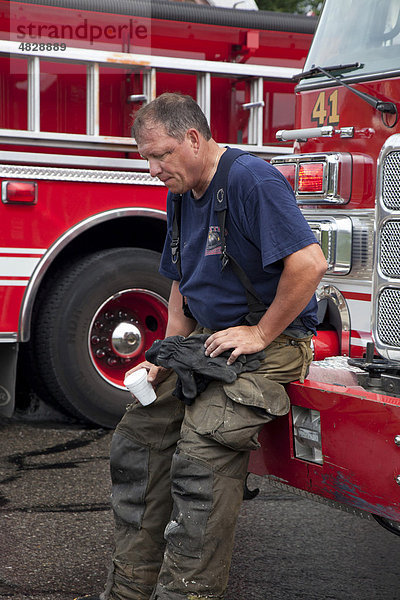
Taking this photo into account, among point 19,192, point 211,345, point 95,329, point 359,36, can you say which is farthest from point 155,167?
point 95,329

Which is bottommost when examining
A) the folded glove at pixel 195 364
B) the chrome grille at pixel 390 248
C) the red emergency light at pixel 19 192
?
the folded glove at pixel 195 364

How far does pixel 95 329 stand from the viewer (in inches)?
202

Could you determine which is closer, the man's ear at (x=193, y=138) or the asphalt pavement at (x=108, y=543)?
the man's ear at (x=193, y=138)

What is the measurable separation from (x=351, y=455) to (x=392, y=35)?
1548 millimetres

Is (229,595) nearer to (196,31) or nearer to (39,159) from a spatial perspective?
(39,159)

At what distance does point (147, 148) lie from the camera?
2.71 meters

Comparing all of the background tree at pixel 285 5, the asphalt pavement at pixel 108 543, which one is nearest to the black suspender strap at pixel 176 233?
the asphalt pavement at pixel 108 543

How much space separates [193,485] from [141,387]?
438 millimetres

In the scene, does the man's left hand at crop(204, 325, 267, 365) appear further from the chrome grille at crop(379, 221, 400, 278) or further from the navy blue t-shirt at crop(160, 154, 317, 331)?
the chrome grille at crop(379, 221, 400, 278)

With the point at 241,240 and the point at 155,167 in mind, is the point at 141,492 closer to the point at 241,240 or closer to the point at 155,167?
the point at 241,240

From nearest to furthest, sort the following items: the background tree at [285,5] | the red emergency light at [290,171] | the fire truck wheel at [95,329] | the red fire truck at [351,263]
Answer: the red fire truck at [351,263] → the red emergency light at [290,171] → the fire truck wheel at [95,329] → the background tree at [285,5]

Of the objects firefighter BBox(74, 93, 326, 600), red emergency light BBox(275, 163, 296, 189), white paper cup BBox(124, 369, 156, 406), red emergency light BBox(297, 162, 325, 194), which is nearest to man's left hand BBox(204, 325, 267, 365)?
firefighter BBox(74, 93, 326, 600)

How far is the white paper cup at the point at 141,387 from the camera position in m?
2.89

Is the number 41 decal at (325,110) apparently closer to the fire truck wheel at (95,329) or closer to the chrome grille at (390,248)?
the chrome grille at (390,248)
